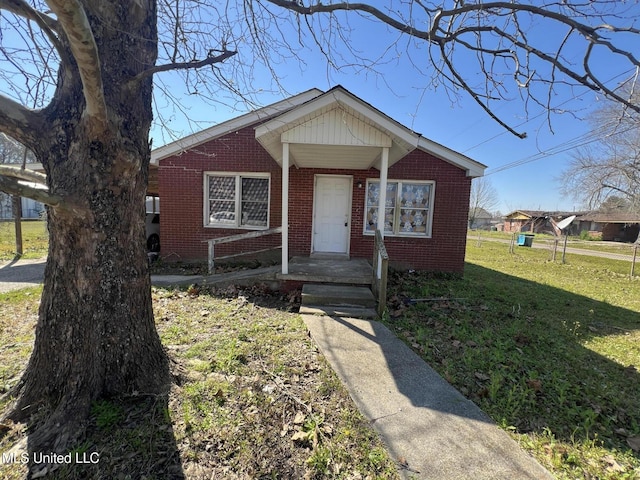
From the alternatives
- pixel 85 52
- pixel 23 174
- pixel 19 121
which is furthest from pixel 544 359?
pixel 23 174

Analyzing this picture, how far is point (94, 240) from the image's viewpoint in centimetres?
227

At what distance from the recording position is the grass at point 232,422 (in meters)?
1.95

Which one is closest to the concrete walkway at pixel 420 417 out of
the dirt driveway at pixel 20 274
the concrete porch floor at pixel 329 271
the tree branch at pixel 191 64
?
the concrete porch floor at pixel 329 271

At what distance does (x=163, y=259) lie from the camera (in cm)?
872

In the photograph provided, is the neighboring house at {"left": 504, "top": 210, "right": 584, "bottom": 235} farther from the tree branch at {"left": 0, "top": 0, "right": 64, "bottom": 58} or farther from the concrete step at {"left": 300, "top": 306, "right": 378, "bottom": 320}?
the tree branch at {"left": 0, "top": 0, "right": 64, "bottom": 58}

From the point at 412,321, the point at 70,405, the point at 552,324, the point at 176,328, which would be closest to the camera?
the point at 70,405

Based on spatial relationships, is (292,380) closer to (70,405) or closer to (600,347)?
(70,405)

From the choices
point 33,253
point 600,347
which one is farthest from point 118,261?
point 33,253

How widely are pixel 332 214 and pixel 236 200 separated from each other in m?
2.90

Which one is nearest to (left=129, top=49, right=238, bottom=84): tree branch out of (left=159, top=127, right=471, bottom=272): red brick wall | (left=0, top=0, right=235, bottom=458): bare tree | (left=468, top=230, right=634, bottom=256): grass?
(left=0, top=0, right=235, bottom=458): bare tree

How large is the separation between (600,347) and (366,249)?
5.11 m

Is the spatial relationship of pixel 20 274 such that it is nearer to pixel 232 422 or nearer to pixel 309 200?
pixel 309 200

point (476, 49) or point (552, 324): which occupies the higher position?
point (476, 49)

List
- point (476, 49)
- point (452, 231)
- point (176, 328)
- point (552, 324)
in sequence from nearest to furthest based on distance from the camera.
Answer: point (476, 49), point (176, 328), point (552, 324), point (452, 231)
